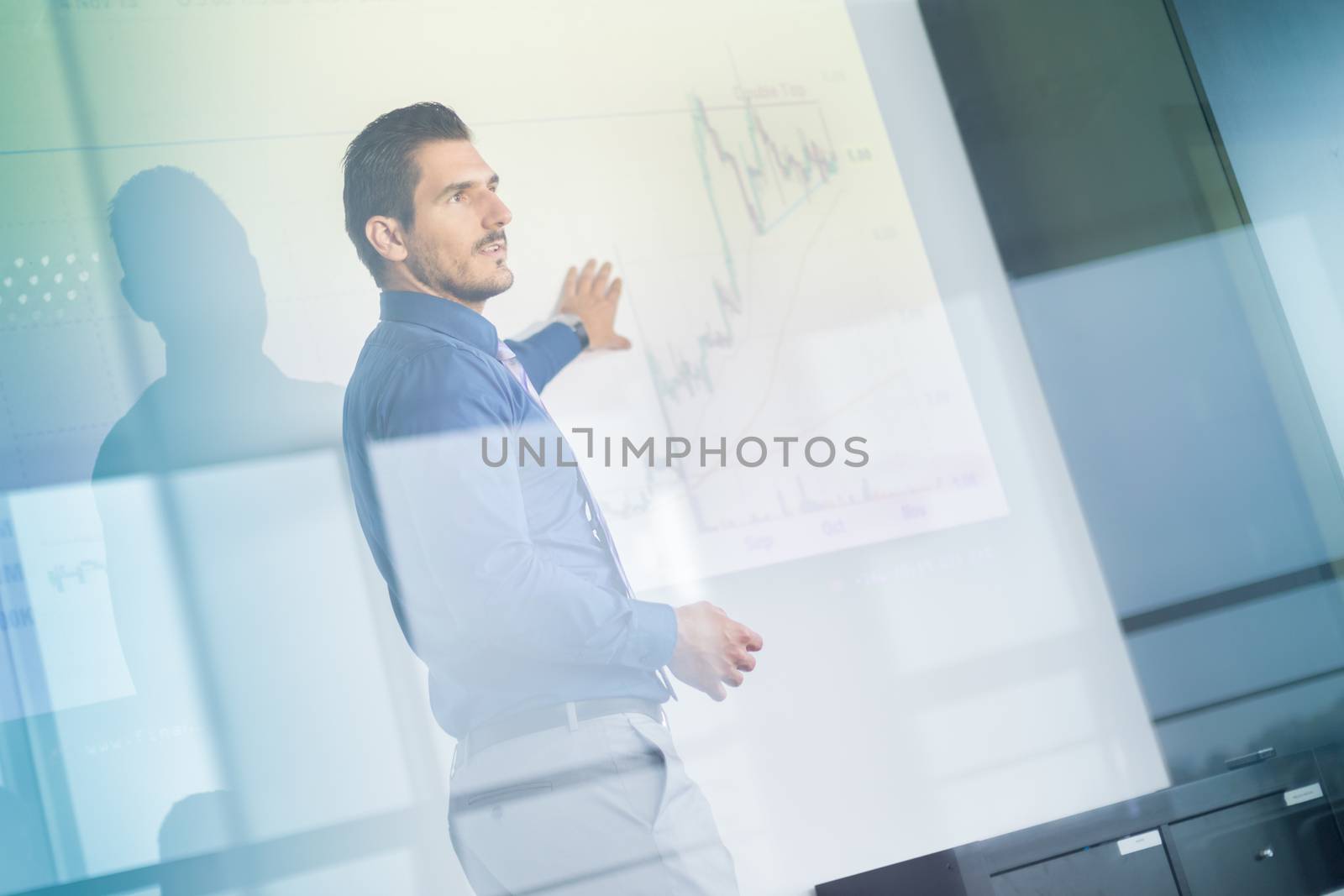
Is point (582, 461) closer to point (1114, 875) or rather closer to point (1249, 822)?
point (1114, 875)

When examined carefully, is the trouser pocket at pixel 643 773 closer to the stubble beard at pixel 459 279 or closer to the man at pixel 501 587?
the man at pixel 501 587

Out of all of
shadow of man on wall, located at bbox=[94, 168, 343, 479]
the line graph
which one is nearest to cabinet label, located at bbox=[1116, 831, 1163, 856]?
the line graph

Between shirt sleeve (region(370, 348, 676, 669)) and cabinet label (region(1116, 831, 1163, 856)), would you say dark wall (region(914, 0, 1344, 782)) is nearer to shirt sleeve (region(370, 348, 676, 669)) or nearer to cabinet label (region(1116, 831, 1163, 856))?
cabinet label (region(1116, 831, 1163, 856))

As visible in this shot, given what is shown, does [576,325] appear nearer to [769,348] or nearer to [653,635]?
[769,348]

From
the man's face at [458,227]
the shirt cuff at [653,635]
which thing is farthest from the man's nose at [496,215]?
the shirt cuff at [653,635]

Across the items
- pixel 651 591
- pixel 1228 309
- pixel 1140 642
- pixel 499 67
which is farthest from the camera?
pixel 1228 309

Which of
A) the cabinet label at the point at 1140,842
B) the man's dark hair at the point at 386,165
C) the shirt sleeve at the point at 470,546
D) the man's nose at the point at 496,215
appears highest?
the man's dark hair at the point at 386,165

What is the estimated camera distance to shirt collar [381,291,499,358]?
69.4 inches

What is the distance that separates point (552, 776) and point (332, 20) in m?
1.29

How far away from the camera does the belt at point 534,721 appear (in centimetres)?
166

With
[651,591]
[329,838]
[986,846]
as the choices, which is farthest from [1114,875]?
[329,838]

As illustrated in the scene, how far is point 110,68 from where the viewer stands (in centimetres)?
174

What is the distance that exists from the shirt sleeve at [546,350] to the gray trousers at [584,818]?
564 mm

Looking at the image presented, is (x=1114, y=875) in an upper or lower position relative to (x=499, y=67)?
lower
